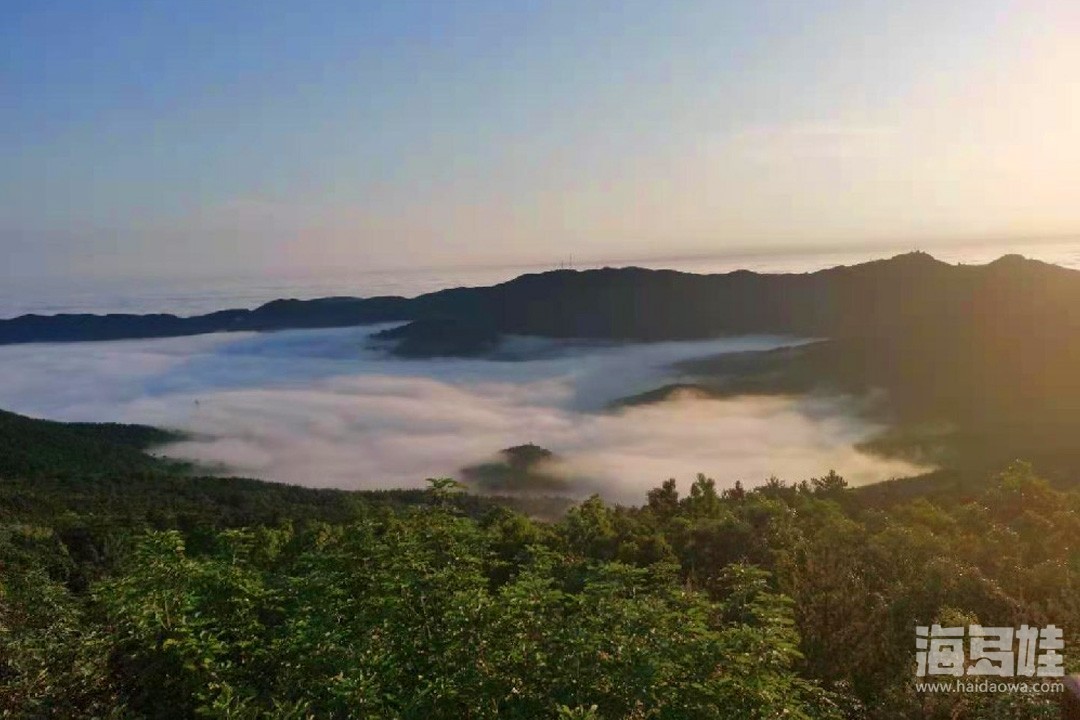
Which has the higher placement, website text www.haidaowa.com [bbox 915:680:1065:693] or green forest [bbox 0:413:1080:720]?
green forest [bbox 0:413:1080:720]

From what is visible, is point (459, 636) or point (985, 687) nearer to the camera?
point (459, 636)

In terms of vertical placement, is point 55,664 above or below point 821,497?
above

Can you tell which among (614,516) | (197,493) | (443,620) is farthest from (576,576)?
(197,493)

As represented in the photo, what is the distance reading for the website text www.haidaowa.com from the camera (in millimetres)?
9156

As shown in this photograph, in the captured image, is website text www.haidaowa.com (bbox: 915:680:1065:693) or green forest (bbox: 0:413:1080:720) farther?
website text www.haidaowa.com (bbox: 915:680:1065:693)

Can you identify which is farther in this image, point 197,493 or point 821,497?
point 197,493

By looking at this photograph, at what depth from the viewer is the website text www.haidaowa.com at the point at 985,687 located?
9.16 m

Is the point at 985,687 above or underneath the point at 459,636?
underneath

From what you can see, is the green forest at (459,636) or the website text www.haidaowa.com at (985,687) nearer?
the green forest at (459,636)

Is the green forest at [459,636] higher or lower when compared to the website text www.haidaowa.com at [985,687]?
higher

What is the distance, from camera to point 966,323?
7731 inches

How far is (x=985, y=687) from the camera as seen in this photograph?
980cm

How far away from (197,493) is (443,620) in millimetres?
94366

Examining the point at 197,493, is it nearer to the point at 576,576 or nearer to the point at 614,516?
the point at 614,516
